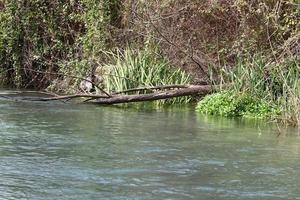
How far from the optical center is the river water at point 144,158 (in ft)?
20.9

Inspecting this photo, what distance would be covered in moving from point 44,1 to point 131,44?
4.15 metres

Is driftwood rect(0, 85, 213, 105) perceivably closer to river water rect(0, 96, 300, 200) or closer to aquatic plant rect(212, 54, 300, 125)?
aquatic plant rect(212, 54, 300, 125)

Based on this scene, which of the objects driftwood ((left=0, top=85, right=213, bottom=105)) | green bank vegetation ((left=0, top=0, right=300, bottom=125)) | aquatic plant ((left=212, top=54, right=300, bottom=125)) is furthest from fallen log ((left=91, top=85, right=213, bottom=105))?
aquatic plant ((left=212, top=54, right=300, bottom=125))

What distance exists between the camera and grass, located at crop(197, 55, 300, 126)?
1227 cm

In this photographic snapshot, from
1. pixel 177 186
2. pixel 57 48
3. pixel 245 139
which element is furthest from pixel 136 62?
pixel 177 186

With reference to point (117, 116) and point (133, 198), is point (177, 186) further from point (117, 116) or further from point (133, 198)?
point (117, 116)

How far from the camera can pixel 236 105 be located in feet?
41.6

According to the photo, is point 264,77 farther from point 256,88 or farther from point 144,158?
point 144,158

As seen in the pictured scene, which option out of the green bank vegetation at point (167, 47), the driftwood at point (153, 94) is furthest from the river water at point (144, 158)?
the green bank vegetation at point (167, 47)

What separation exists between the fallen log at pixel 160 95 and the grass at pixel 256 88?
36 cm

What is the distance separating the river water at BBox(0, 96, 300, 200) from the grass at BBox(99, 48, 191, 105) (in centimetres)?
283

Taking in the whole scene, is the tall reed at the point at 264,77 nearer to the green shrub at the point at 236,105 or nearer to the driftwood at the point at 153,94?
the green shrub at the point at 236,105

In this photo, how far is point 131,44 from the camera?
17.2 meters

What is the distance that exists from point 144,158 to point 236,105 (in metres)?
5.09
